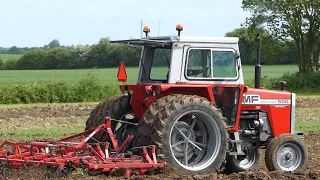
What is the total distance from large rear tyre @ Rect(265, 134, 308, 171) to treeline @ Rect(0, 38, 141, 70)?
114ft

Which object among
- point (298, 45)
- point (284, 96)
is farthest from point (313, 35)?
point (284, 96)

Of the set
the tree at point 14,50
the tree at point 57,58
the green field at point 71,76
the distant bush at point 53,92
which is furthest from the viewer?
the tree at point 14,50

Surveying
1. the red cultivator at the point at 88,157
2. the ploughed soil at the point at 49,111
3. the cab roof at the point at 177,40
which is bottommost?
the ploughed soil at the point at 49,111

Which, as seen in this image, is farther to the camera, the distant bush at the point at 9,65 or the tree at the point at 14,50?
the tree at the point at 14,50

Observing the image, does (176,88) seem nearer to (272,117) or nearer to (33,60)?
(272,117)

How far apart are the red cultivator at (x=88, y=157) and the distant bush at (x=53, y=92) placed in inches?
782

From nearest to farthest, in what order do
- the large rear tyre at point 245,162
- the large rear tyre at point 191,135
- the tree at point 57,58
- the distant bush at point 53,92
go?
the large rear tyre at point 191,135 → the large rear tyre at point 245,162 → the distant bush at point 53,92 → the tree at point 57,58

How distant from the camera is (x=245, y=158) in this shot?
11.2 m

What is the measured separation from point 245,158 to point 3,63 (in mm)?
57798

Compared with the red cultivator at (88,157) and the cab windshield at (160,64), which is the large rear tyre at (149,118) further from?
the cab windshield at (160,64)

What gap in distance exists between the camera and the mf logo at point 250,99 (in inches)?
417

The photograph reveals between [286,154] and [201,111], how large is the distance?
1.94m

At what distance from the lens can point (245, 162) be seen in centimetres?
1120

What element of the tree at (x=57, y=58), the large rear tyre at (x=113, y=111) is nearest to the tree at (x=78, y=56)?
the tree at (x=57, y=58)
